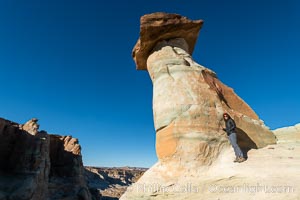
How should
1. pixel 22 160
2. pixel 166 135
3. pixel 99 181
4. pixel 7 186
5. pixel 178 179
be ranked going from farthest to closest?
pixel 99 181 < pixel 22 160 < pixel 7 186 < pixel 166 135 < pixel 178 179

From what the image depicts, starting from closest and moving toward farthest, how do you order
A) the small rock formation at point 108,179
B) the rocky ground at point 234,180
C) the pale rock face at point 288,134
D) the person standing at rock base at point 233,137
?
the rocky ground at point 234,180 < the person standing at rock base at point 233,137 < the pale rock face at point 288,134 < the small rock formation at point 108,179

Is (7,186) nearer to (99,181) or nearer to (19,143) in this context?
(19,143)

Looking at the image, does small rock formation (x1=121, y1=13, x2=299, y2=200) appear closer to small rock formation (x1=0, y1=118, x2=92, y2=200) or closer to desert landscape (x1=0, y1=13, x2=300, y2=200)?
desert landscape (x1=0, y1=13, x2=300, y2=200)

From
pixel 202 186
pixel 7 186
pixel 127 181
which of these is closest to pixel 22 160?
pixel 7 186

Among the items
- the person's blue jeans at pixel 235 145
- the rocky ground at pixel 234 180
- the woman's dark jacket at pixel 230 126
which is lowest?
the rocky ground at pixel 234 180

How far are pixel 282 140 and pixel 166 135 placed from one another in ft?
14.8

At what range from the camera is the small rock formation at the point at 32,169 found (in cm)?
2616

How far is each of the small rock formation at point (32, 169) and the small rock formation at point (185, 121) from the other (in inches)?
838

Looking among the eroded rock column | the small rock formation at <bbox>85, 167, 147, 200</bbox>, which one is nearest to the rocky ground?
the eroded rock column

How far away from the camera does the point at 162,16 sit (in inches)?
428

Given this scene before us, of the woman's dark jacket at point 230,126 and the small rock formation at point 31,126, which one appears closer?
the woman's dark jacket at point 230,126

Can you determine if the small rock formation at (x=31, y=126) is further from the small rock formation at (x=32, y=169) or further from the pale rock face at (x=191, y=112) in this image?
the pale rock face at (x=191, y=112)

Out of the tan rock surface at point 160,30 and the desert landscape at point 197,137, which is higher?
the tan rock surface at point 160,30

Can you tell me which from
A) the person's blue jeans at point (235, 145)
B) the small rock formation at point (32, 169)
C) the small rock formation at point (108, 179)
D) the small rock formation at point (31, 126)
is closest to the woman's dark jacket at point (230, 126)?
the person's blue jeans at point (235, 145)
